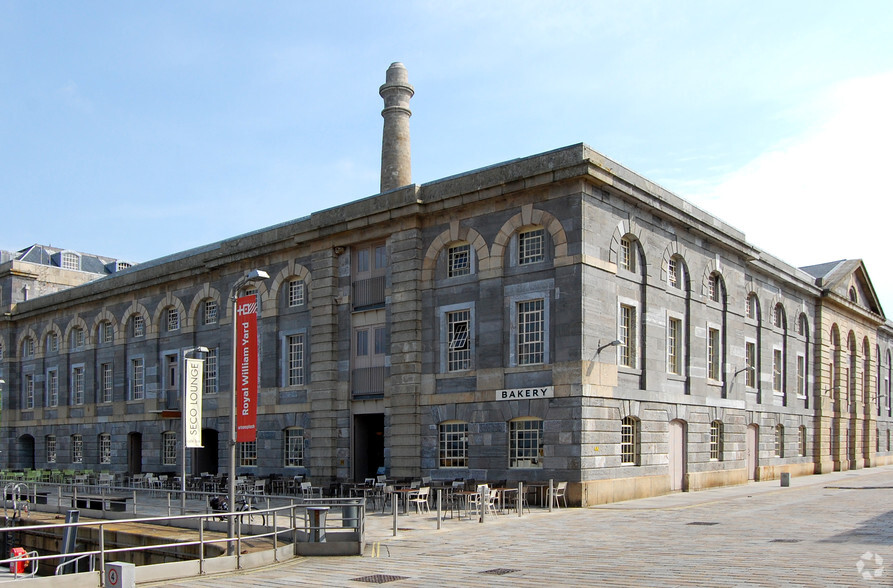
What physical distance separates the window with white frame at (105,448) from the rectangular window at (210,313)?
1030 centimetres

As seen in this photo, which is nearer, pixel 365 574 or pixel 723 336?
pixel 365 574

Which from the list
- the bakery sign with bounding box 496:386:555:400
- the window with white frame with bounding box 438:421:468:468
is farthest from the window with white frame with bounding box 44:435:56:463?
the bakery sign with bounding box 496:386:555:400

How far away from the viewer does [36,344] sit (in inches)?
2100

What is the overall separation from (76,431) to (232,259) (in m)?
17.5

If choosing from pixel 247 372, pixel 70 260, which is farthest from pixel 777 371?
pixel 70 260

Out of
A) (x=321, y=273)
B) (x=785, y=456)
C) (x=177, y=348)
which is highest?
(x=321, y=273)

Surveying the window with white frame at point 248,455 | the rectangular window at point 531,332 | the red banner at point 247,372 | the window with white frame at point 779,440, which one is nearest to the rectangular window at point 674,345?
the rectangular window at point 531,332

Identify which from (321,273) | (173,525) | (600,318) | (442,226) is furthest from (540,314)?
(173,525)

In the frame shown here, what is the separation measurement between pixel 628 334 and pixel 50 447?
37.8 m

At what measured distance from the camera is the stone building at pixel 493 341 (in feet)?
90.1

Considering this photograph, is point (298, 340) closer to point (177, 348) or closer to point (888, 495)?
point (177, 348)

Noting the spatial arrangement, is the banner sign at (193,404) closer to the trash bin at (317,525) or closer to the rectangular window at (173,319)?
the trash bin at (317,525)

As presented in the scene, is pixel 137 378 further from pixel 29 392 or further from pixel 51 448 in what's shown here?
pixel 29 392

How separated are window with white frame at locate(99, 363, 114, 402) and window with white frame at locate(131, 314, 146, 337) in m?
2.98
